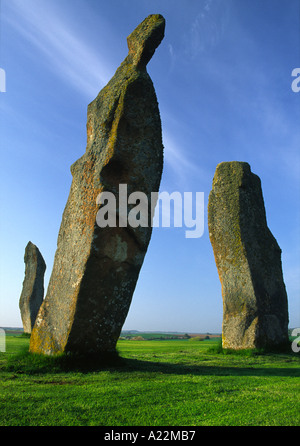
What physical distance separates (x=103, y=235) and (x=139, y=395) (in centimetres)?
305

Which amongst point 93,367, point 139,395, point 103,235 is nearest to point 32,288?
point 93,367

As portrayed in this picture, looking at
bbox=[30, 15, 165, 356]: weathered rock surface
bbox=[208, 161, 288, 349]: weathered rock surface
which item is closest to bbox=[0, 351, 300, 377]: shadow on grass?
bbox=[30, 15, 165, 356]: weathered rock surface

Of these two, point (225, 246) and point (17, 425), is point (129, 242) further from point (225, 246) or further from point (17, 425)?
point (225, 246)

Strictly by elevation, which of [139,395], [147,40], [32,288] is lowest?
[139,395]

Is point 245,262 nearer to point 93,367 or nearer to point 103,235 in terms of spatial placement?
point 103,235

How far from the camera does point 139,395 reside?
4.32 metres

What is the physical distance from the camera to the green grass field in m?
3.43

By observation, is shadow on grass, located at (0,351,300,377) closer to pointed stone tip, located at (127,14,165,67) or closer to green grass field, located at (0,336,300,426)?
green grass field, located at (0,336,300,426)

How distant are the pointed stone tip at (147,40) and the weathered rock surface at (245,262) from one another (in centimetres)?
589

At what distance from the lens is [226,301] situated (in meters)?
11.6

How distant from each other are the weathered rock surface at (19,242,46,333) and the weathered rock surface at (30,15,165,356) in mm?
11999

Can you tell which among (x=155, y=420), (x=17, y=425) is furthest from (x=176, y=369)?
(x=17, y=425)

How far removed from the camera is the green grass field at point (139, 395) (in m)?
3.43

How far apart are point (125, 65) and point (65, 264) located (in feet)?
15.7
